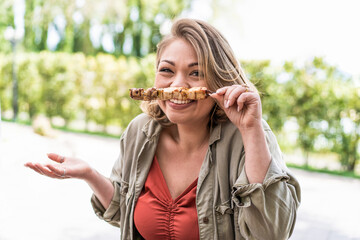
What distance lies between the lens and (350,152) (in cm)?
745

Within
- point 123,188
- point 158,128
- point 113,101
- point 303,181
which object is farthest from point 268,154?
point 113,101

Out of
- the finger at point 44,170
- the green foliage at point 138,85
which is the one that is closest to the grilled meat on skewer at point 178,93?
the finger at point 44,170

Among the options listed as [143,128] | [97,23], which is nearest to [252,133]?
[143,128]

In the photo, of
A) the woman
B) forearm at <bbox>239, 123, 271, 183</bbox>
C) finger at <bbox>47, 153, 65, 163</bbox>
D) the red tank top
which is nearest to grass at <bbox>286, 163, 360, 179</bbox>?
A: the woman

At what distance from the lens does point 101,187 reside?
1844 millimetres

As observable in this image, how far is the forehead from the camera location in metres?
1.67

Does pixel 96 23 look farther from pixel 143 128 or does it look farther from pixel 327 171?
pixel 143 128

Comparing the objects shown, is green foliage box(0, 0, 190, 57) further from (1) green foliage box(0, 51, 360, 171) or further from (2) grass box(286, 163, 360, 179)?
(2) grass box(286, 163, 360, 179)

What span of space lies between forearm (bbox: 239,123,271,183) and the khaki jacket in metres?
0.02

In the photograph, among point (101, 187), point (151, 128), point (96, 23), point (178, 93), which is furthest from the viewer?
point (96, 23)

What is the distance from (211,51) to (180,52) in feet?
0.45

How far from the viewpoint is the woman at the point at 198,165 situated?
1.48 metres

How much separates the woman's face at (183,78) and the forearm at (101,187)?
44 centimetres

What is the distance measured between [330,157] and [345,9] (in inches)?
238
